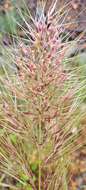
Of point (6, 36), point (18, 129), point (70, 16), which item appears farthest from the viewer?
point (70, 16)

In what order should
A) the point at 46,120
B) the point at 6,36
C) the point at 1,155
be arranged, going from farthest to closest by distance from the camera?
the point at 6,36 < the point at 1,155 < the point at 46,120

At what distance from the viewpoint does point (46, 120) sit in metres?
1.75

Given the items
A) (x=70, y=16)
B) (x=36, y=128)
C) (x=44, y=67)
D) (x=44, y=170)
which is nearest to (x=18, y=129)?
(x=36, y=128)

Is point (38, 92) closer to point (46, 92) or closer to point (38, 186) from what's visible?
→ point (46, 92)

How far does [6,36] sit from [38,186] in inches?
42.2

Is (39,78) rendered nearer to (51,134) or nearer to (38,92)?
(38,92)

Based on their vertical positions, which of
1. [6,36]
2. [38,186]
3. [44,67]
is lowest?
[38,186]

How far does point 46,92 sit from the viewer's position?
168 centimetres

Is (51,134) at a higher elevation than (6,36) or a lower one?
lower

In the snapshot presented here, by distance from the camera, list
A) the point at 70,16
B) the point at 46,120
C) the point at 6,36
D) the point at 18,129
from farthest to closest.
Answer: the point at 70,16 < the point at 6,36 < the point at 18,129 < the point at 46,120

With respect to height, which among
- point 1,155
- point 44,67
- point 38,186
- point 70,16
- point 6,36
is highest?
point 70,16

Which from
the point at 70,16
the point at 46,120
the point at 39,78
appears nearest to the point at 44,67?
the point at 39,78

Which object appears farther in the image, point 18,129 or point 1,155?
point 1,155

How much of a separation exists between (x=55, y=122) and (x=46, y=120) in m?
0.06
